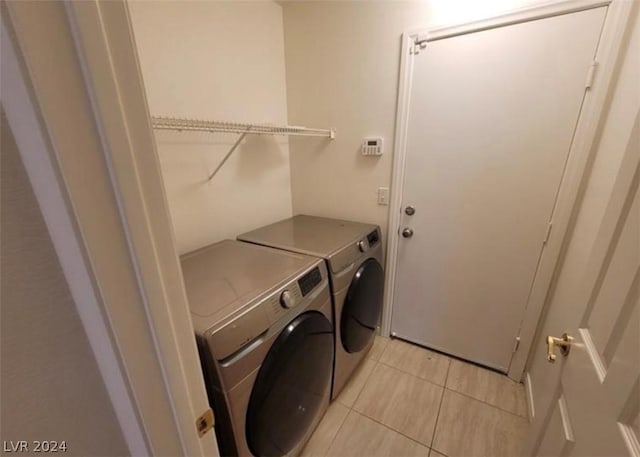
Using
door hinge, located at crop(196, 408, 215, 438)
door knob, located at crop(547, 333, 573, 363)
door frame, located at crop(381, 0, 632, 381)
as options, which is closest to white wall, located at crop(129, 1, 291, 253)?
door frame, located at crop(381, 0, 632, 381)

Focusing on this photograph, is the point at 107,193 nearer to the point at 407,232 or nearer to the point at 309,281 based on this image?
the point at 309,281

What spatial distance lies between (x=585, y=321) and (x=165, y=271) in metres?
1.01

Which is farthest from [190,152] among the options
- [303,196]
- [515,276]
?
[515,276]

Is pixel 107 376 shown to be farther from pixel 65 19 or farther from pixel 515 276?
pixel 515 276

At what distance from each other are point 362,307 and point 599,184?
120 cm

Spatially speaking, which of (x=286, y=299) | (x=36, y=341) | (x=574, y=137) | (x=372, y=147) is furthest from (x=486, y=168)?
(x=36, y=341)

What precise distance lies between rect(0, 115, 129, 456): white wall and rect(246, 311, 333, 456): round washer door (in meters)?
0.52

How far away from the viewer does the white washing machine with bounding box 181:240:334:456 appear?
2.59 ft

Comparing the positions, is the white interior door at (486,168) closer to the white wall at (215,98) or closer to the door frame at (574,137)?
the door frame at (574,137)

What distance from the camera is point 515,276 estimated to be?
61.9 inches

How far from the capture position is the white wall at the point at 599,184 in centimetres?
98

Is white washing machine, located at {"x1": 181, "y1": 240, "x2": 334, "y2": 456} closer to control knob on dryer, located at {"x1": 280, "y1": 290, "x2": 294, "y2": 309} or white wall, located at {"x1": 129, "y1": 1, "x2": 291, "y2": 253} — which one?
control knob on dryer, located at {"x1": 280, "y1": 290, "x2": 294, "y2": 309}

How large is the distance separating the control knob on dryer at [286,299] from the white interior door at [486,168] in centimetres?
110

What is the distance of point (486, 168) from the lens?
59.0 inches
